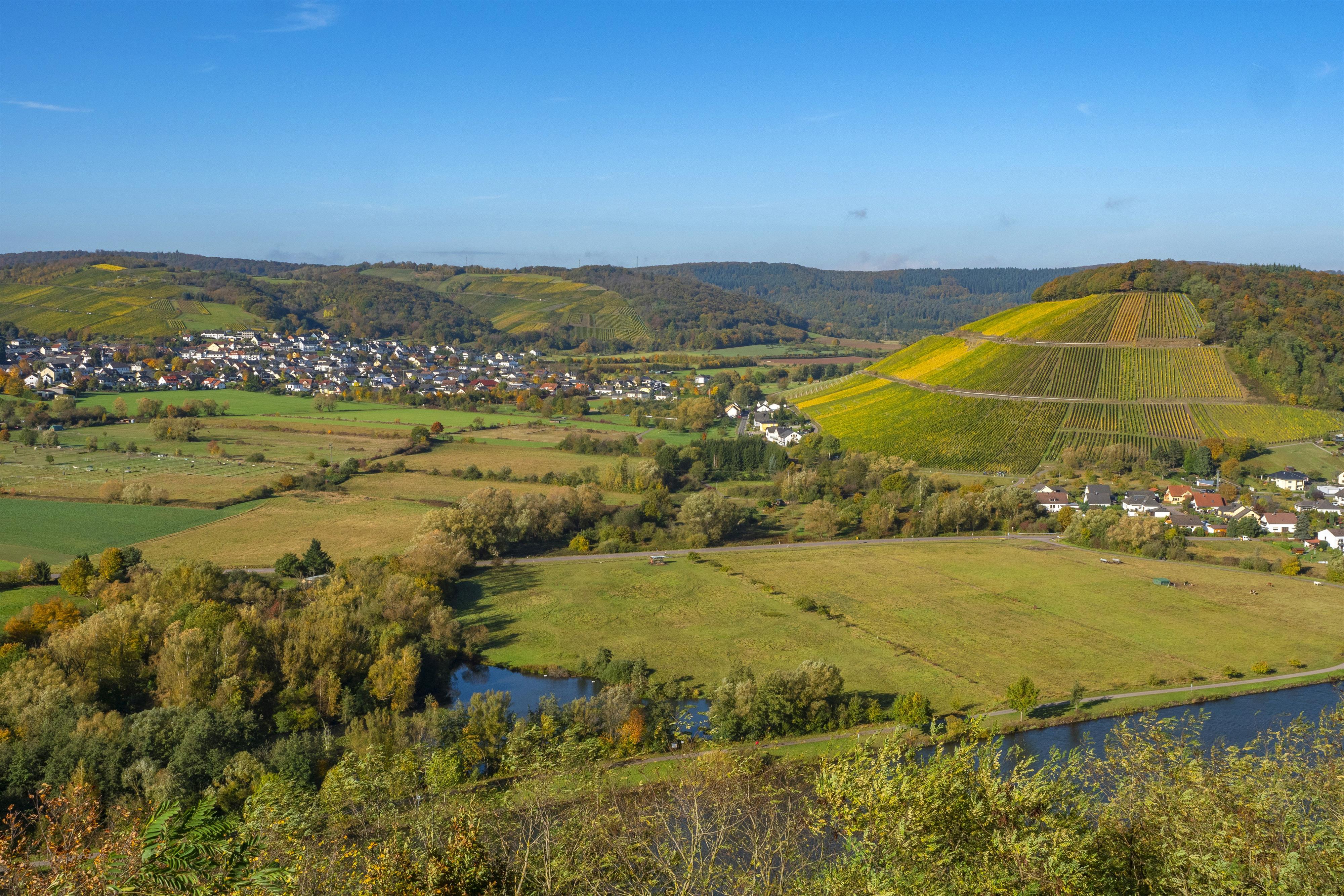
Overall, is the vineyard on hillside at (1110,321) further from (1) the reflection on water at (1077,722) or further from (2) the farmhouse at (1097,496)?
(1) the reflection on water at (1077,722)

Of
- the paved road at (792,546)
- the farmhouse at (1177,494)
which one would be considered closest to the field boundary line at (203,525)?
the paved road at (792,546)

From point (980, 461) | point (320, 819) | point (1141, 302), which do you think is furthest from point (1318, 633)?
point (1141, 302)

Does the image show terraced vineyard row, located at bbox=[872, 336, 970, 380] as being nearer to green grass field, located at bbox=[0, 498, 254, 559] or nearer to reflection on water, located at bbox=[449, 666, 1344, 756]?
reflection on water, located at bbox=[449, 666, 1344, 756]

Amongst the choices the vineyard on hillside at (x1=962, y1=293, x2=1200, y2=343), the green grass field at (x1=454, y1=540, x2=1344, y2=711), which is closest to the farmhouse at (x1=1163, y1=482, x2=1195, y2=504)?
the green grass field at (x1=454, y1=540, x2=1344, y2=711)

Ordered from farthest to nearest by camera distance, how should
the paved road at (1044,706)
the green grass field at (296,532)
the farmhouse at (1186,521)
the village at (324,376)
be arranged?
the village at (324,376), the farmhouse at (1186,521), the green grass field at (296,532), the paved road at (1044,706)

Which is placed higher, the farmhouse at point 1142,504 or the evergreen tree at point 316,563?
the farmhouse at point 1142,504

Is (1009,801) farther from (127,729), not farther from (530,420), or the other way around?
(530,420)

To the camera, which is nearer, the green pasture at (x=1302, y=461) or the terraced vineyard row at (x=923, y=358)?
the green pasture at (x=1302, y=461)
